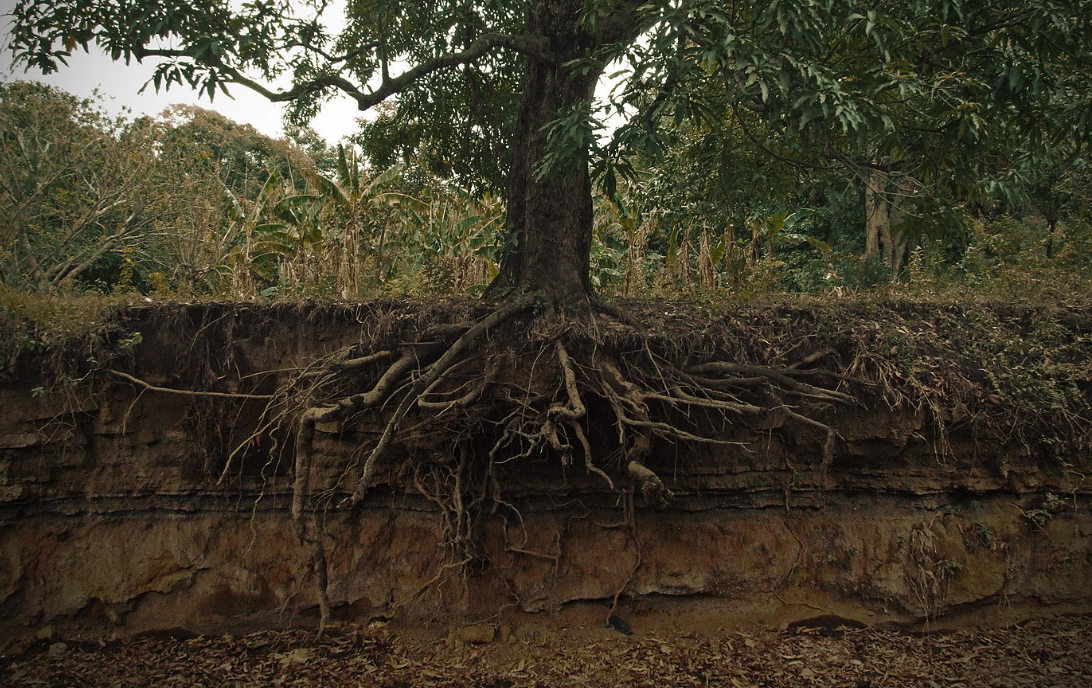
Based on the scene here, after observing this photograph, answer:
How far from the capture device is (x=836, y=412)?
243 inches

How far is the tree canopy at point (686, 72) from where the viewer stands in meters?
4.24

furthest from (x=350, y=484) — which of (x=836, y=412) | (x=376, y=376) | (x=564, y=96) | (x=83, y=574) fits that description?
(x=836, y=412)

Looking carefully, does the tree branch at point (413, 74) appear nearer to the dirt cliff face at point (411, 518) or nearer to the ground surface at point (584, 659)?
the dirt cliff face at point (411, 518)

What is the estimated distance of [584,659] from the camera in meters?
5.56

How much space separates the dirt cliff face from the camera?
598 cm

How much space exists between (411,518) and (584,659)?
6.10 ft

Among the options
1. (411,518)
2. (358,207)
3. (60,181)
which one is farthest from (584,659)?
(60,181)

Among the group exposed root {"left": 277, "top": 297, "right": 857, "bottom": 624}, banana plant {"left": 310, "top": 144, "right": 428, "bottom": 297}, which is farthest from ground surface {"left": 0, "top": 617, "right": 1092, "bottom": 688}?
banana plant {"left": 310, "top": 144, "right": 428, "bottom": 297}

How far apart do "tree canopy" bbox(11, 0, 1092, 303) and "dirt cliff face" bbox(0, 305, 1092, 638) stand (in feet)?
6.23

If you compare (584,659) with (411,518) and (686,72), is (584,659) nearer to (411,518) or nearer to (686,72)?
(411,518)

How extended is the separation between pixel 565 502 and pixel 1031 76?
4.57 meters

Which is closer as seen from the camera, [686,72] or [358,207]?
[686,72]

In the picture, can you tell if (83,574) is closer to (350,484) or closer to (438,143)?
(350,484)

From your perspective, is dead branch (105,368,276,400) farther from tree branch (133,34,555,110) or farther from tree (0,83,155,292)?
tree (0,83,155,292)
